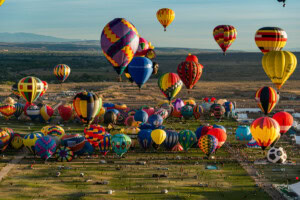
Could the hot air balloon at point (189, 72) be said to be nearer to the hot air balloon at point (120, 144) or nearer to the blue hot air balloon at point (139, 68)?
the blue hot air balloon at point (139, 68)

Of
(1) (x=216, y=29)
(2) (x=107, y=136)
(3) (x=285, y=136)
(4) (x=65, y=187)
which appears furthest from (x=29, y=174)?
(1) (x=216, y=29)

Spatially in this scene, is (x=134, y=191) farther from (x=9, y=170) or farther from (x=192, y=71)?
(x=192, y=71)

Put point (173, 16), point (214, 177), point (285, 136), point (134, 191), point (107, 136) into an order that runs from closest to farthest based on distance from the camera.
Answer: point (134, 191) → point (214, 177) → point (107, 136) → point (285, 136) → point (173, 16)

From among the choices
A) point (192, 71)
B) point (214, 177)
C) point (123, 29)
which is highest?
point (123, 29)

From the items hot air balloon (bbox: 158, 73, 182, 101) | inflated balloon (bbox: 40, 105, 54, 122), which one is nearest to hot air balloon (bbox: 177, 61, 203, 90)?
hot air balloon (bbox: 158, 73, 182, 101)

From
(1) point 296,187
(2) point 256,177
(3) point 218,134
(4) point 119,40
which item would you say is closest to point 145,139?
(3) point 218,134

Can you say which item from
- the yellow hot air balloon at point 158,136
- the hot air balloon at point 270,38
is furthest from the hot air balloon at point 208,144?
the hot air balloon at point 270,38

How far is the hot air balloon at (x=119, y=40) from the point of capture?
1502 inches

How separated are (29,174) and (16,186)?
2.69 metres

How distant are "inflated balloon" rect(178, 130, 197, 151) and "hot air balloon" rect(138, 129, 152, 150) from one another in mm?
2608

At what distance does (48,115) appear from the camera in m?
51.9

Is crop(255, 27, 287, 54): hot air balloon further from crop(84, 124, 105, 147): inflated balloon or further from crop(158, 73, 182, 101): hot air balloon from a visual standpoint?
crop(84, 124, 105, 147): inflated balloon

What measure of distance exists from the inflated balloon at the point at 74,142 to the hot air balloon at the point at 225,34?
25.1 m

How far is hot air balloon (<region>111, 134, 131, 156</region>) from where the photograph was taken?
120ft
